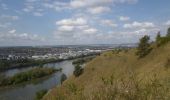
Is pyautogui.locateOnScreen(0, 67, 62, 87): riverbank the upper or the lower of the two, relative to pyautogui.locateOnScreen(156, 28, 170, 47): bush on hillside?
lower

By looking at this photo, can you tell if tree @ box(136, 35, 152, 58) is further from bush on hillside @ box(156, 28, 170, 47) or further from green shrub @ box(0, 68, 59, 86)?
green shrub @ box(0, 68, 59, 86)

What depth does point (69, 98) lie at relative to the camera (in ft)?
11.9

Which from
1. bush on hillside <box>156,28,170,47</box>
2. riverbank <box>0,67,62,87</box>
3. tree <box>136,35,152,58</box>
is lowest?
riverbank <box>0,67,62,87</box>

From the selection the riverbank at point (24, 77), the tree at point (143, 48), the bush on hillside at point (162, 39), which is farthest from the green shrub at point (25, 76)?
the bush on hillside at point (162, 39)

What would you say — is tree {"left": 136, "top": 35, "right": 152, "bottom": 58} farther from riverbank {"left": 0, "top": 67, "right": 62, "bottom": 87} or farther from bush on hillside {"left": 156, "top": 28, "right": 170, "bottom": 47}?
riverbank {"left": 0, "top": 67, "right": 62, "bottom": 87}

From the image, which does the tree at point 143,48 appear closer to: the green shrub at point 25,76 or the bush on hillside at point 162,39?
the bush on hillside at point 162,39

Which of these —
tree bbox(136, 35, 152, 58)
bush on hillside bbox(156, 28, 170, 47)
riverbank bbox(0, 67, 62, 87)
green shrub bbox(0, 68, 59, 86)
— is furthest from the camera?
green shrub bbox(0, 68, 59, 86)

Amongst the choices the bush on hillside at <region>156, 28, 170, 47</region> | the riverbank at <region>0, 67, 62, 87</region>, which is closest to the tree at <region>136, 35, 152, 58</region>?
the bush on hillside at <region>156, 28, 170, 47</region>

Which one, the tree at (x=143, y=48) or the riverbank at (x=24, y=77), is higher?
the tree at (x=143, y=48)

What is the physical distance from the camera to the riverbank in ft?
228

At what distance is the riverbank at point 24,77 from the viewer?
228 feet

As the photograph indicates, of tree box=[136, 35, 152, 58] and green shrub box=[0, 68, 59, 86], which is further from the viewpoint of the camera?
green shrub box=[0, 68, 59, 86]

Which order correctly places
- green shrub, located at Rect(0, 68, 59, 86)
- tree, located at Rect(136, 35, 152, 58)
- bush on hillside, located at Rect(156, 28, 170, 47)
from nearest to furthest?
tree, located at Rect(136, 35, 152, 58) → bush on hillside, located at Rect(156, 28, 170, 47) → green shrub, located at Rect(0, 68, 59, 86)

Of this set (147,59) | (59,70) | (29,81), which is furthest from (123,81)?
(59,70)
